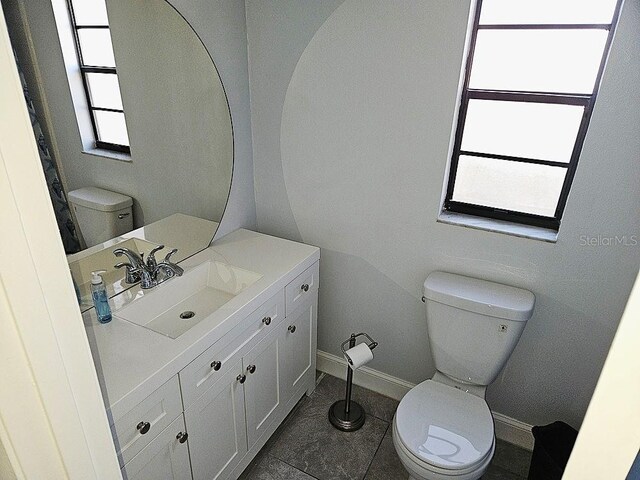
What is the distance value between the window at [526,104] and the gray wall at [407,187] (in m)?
0.12

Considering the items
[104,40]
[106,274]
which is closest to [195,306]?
[106,274]

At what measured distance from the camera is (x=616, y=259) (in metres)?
1.61

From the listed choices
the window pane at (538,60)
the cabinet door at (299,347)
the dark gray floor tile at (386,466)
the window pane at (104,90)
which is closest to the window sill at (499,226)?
the window pane at (538,60)

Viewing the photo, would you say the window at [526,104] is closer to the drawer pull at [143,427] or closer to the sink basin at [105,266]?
the sink basin at [105,266]

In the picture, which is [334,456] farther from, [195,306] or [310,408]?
[195,306]

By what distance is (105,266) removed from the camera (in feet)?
5.26

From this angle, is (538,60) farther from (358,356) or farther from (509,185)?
(358,356)

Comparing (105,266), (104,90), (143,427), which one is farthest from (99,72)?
(143,427)

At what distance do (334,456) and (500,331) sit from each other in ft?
3.17

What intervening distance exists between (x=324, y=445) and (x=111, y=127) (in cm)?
167

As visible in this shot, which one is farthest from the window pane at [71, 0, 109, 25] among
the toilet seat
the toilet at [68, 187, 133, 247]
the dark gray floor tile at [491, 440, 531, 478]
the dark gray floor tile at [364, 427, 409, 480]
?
the dark gray floor tile at [491, 440, 531, 478]

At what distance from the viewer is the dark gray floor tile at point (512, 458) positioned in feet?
6.46

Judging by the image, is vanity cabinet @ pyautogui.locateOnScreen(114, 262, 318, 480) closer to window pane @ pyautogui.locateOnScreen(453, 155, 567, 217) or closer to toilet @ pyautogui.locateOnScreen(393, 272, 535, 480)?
toilet @ pyautogui.locateOnScreen(393, 272, 535, 480)

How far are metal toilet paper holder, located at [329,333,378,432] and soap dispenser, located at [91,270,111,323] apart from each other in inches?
43.3
